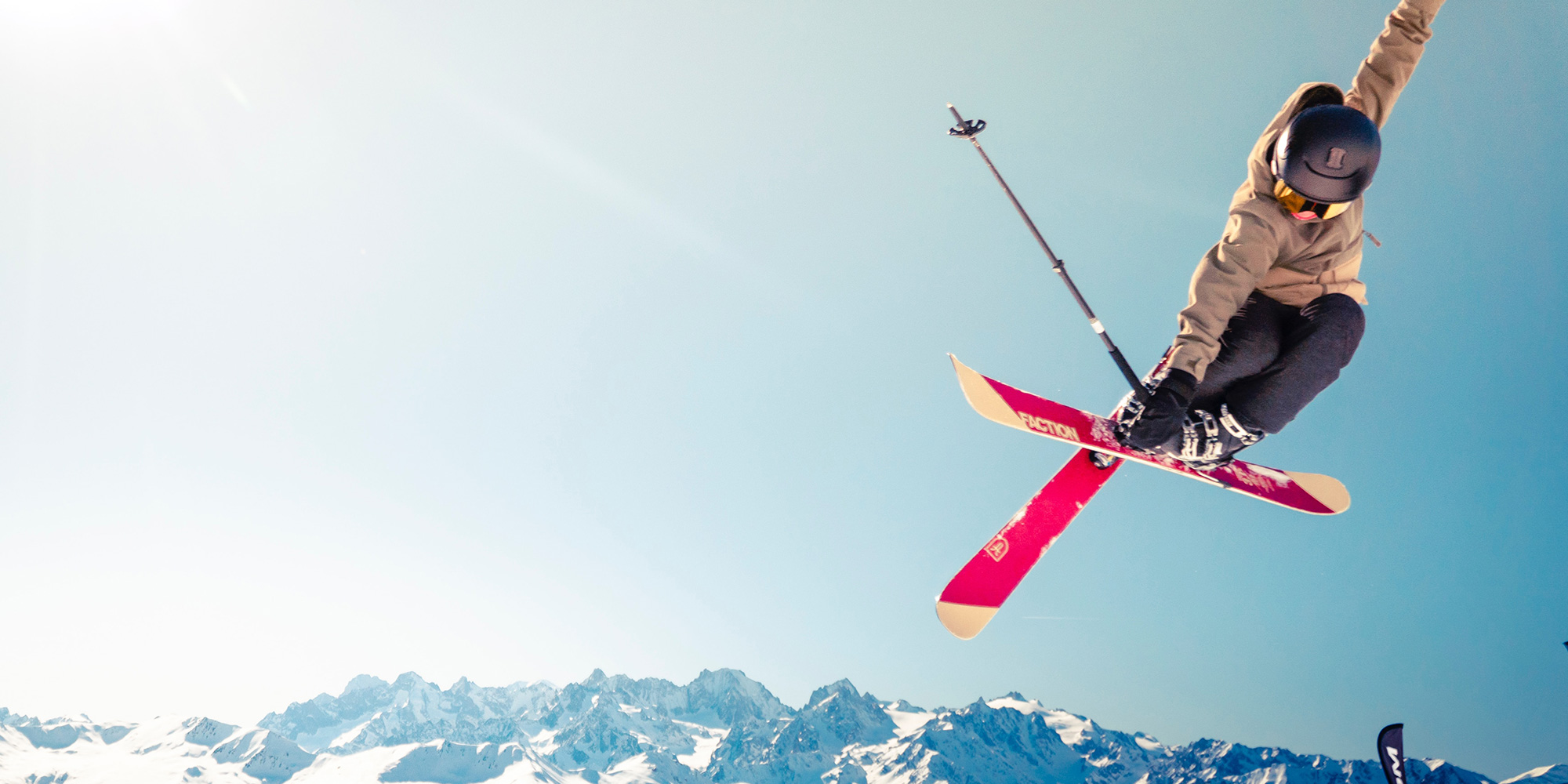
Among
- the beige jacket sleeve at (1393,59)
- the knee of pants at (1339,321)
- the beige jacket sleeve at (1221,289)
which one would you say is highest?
the beige jacket sleeve at (1393,59)

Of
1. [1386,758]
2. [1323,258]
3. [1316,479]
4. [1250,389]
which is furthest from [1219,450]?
[1386,758]

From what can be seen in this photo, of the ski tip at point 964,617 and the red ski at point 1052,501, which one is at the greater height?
the red ski at point 1052,501

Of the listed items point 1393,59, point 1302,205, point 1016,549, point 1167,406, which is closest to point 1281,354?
point 1302,205

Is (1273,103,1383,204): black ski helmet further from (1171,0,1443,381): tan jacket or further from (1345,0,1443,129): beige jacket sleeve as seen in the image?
(1345,0,1443,129): beige jacket sleeve

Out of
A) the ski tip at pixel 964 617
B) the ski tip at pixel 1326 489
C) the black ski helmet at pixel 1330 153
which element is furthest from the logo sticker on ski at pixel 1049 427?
the ski tip at pixel 1326 489

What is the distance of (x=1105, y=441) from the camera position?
229 inches

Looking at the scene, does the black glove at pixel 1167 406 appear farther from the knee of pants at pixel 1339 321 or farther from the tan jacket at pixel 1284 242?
the knee of pants at pixel 1339 321

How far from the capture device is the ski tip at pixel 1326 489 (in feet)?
22.5

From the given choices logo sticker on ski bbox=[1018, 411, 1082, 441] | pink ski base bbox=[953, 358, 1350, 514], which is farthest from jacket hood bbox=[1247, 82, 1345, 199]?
logo sticker on ski bbox=[1018, 411, 1082, 441]

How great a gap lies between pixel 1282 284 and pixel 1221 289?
763mm

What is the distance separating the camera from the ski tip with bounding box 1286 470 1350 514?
6.85 meters

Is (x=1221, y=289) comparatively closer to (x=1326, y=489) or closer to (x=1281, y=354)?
(x=1281, y=354)

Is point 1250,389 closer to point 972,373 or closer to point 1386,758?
point 972,373

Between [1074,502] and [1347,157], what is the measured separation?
4128 millimetres
